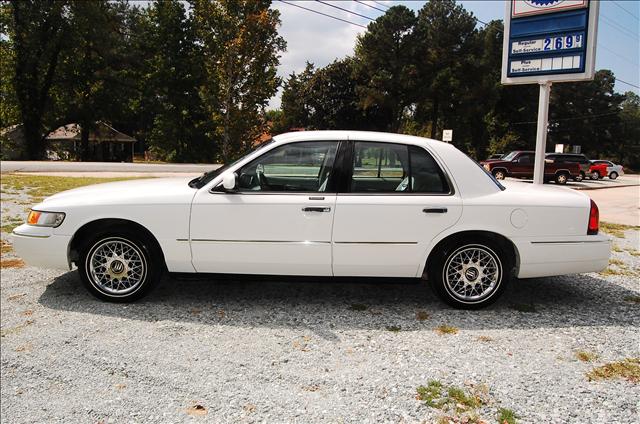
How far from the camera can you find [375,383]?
10.8ft

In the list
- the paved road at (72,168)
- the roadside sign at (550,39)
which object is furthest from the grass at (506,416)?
the paved road at (72,168)

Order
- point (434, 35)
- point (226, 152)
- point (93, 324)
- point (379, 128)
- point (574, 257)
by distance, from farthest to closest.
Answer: point (379, 128) < point (434, 35) < point (226, 152) < point (574, 257) < point (93, 324)

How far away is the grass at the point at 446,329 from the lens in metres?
4.10

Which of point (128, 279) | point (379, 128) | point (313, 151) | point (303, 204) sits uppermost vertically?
point (379, 128)

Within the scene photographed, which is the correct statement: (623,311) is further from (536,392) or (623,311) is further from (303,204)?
(303,204)

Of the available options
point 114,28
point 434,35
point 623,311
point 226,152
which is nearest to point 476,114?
point 434,35

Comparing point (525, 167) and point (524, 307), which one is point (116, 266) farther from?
point (525, 167)

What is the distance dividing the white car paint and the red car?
119ft

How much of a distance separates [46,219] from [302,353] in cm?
280

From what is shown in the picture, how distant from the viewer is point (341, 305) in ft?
15.5

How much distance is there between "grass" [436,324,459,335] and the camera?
4.10 meters

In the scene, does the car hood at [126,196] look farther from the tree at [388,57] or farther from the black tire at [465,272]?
the tree at [388,57]

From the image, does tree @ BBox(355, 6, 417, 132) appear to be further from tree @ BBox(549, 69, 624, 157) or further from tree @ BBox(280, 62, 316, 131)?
tree @ BBox(549, 69, 624, 157)

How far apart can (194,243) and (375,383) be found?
209 cm
